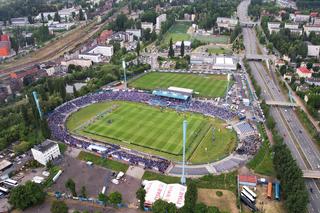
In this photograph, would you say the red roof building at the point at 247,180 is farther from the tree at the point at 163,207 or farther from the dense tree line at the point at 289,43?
the dense tree line at the point at 289,43

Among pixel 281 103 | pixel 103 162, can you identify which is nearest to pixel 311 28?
pixel 281 103

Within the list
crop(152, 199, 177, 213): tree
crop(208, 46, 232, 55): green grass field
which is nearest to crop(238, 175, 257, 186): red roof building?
crop(152, 199, 177, 213): tree

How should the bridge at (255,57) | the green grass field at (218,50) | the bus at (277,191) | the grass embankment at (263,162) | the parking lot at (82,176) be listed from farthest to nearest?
1. the green grass field at (218,50)
2. the bridge at (255,57)
3. the grass embankment at (263,162)
4. the parking lot at (82,176)
5. the bus at (277,191)

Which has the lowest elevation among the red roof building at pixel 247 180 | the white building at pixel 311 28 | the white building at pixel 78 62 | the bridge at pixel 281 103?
the red roof building at pixel 247 180

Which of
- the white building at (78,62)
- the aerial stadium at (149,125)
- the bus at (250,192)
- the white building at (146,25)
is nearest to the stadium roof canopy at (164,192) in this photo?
the aerial stadium at (149,125)

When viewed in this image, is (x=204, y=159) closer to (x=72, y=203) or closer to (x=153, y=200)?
(x=153, y=200)

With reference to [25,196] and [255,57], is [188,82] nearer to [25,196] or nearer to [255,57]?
[255,57]

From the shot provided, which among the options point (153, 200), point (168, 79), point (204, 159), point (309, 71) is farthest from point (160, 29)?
point (153, 200)
